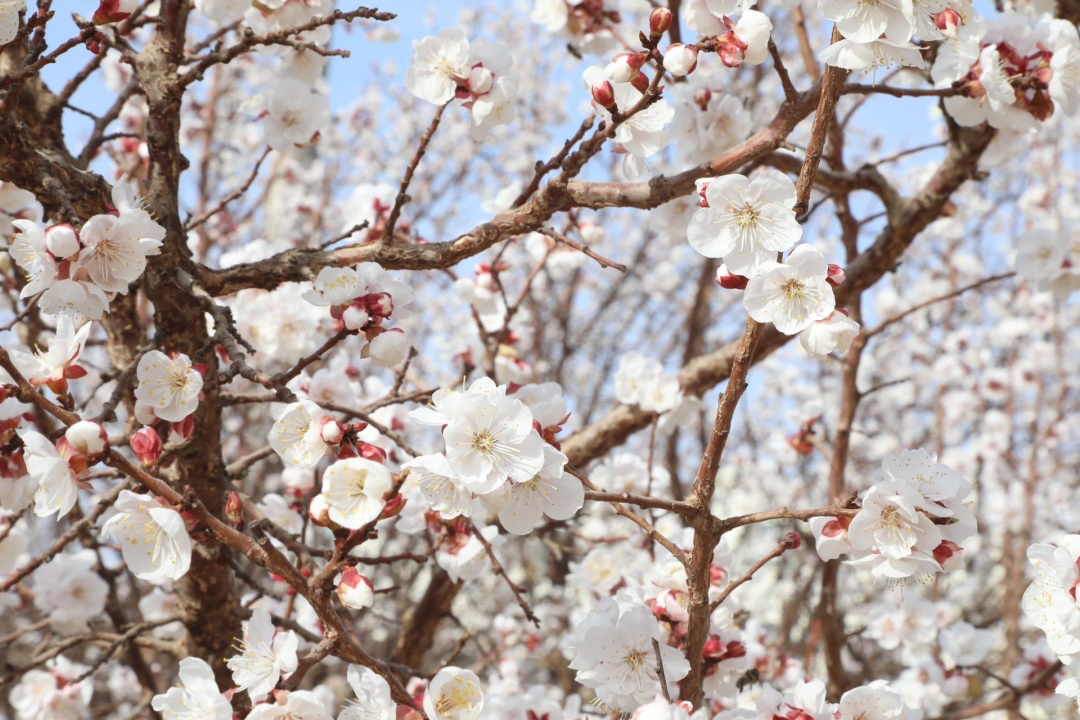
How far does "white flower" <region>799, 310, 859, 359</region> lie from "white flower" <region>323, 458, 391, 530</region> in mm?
666

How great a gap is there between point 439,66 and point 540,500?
1035 millimetres

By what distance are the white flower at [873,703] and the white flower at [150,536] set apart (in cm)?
107

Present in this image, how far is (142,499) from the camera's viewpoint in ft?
4.38

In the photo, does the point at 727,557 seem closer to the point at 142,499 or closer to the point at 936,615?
the point at 142,499

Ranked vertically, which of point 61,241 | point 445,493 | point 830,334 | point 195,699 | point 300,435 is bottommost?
point 195,699

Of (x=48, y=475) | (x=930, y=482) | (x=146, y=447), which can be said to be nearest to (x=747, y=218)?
(x=930, y=482)

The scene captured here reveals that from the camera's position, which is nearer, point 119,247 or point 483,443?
point 483,443

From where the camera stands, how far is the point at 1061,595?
130 centimetres

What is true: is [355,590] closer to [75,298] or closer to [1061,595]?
[75,298]

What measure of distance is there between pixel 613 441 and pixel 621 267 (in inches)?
49.7

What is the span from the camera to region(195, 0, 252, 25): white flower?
2.04 meters

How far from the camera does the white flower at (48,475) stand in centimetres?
125

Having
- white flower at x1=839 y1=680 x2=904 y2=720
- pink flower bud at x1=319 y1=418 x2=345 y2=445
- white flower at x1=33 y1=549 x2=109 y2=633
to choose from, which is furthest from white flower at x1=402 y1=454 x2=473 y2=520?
white flower at x1=33 y1=549 x2=109 y2=633

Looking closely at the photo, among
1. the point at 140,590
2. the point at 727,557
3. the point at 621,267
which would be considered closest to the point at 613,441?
the point at 727,557
